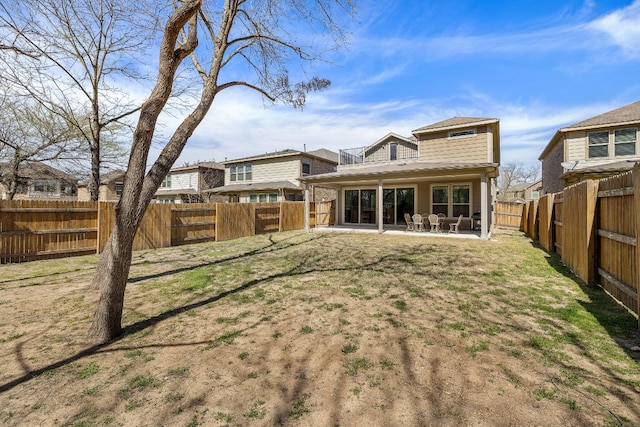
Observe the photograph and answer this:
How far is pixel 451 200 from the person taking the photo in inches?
593

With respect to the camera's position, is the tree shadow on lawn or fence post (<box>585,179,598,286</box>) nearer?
the tree shadow on lawn

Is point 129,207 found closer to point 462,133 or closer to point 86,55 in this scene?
point 86,55

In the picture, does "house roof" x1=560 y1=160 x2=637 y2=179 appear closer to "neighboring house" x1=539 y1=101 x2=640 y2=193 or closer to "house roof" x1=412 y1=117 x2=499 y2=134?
"neighboring house" x1=539 y1=101 x2=640 y2=193

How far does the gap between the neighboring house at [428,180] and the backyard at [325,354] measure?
817 centimetres

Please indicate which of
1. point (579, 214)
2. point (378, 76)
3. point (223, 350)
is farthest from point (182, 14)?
point (378, 76)

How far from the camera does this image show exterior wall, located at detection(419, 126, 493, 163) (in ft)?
47.9

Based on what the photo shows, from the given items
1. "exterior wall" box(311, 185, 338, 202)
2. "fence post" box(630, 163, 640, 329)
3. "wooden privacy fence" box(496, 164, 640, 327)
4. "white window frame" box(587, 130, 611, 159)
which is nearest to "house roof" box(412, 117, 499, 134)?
"white window frame" box(587, 130, 611, 159)

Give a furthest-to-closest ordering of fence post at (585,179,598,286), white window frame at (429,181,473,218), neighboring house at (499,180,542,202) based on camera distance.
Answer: neighboring house at (499,180,542,202) < white window frame at (429,181,473,218) < fence post at (585,179,598,286)

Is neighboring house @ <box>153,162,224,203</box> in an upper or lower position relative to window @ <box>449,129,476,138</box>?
lower

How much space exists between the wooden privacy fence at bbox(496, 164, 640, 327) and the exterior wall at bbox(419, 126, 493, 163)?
8.59 meters

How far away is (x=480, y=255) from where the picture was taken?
27.4 ft

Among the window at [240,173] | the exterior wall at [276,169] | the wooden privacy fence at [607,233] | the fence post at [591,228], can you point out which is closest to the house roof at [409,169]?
the wooden privacy fence at [607,233]

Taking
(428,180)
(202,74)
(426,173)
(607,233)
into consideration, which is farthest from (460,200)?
(202,74)

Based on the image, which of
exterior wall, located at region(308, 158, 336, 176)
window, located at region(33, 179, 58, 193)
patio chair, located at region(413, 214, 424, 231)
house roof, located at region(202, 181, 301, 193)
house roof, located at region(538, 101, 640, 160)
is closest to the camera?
house roof, located at region(538, 101, 640, 160)
